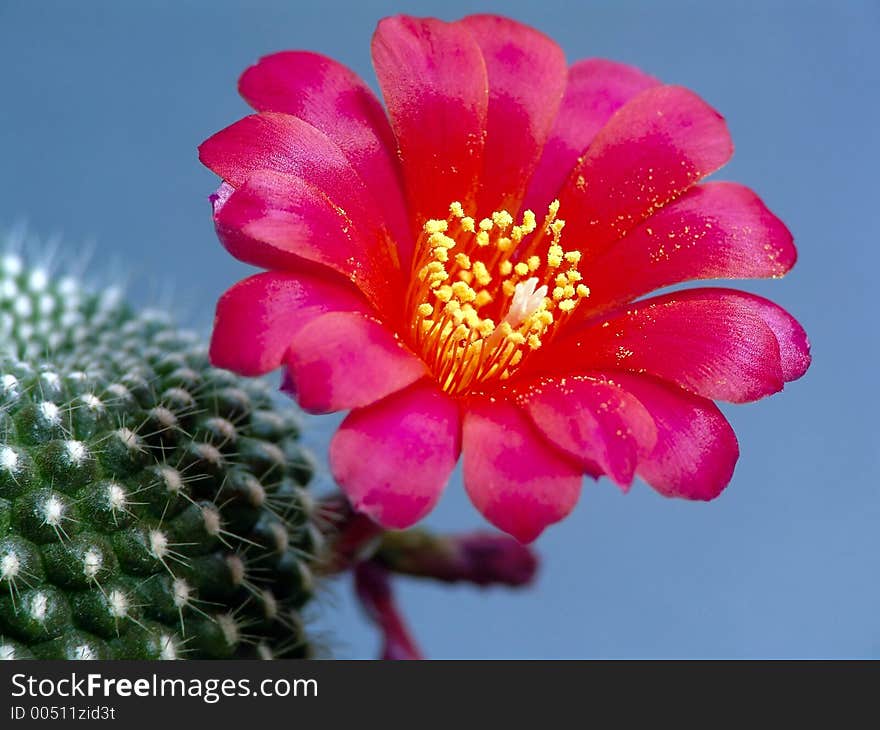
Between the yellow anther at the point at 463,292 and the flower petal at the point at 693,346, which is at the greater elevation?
the yellow anther at the point at 463,292

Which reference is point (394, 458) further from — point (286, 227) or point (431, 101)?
point (431, 101)

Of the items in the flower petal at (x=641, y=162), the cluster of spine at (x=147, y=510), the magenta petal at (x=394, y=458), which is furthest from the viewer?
the flower petal at (x=641, y=162)

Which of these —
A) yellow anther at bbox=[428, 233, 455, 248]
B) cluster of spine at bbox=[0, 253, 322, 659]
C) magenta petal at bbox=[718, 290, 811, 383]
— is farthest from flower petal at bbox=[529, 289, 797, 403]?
cluster of spine at bbox=[0, 253, 322, 659]

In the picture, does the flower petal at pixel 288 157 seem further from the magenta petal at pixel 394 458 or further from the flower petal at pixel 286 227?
the magenta petal at pixel 394 458

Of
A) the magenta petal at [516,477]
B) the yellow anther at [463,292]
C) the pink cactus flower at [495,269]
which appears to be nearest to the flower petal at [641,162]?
the pink cactus flower at [495,269]

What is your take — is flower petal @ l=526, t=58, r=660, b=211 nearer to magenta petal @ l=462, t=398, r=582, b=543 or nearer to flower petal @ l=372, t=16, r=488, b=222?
flower petal @ l=372, t=16, r=488, b=222

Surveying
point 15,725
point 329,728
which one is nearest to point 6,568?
point 15,725
